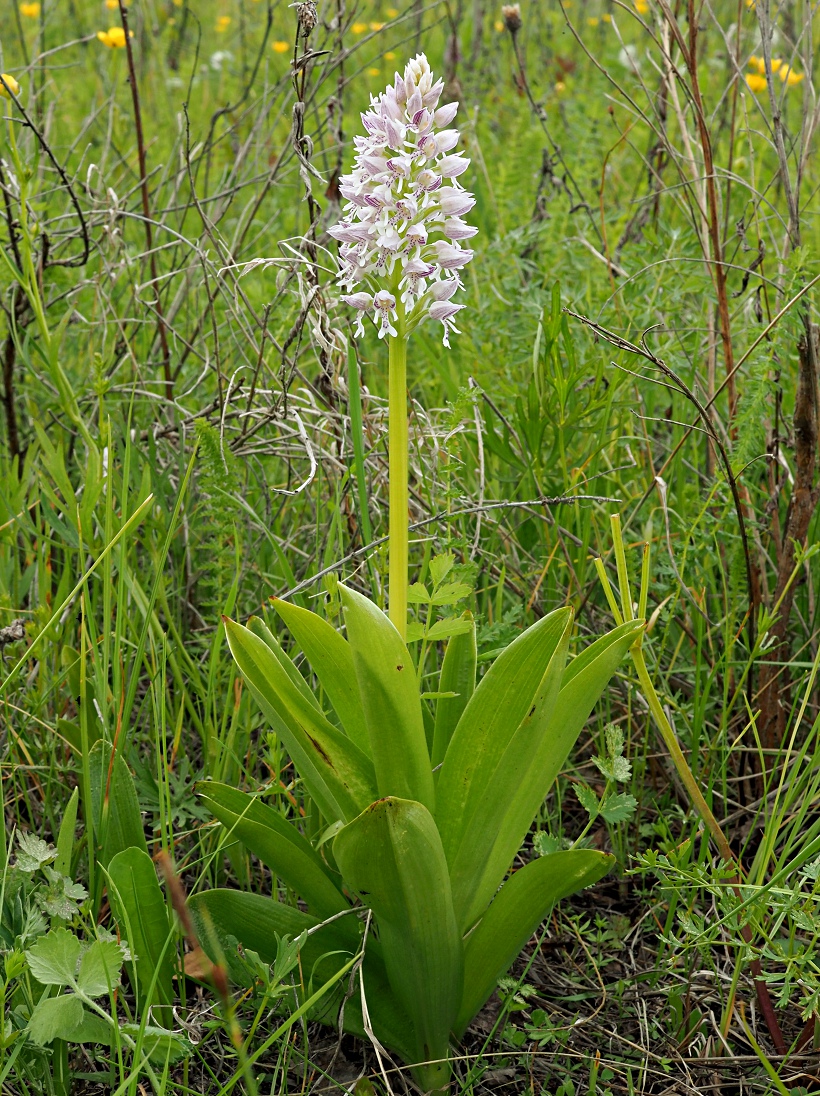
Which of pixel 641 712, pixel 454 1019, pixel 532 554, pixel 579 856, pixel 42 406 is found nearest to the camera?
pixel 579 856

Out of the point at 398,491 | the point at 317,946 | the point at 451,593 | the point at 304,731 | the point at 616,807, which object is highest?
the point at 398,491

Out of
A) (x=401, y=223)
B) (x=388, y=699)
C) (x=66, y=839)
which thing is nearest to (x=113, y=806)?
(x=66, y=839)

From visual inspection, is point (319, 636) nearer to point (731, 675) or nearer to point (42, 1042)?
point (42, 1042)

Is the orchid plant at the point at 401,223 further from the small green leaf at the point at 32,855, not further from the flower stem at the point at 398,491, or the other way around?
the small green leaf at the point at 32,855

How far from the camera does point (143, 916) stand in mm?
1319

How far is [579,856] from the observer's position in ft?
4.15

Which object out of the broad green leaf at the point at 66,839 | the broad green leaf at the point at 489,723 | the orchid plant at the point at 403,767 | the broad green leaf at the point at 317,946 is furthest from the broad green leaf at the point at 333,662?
the broad green leaf at the point at 66,839

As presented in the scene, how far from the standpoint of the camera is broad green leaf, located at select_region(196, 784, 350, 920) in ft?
4.32

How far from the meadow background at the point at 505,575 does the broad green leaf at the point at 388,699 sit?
28cm

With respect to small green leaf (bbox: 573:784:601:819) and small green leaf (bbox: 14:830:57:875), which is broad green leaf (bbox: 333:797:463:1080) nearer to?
small green leaf (bbox: 573:784:601:819)

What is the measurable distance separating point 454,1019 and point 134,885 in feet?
1.58

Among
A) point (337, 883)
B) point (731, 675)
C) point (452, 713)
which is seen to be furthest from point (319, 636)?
point (731, 675)

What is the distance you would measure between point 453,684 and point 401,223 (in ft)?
2.15

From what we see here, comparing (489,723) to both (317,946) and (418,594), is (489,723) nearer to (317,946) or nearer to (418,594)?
(418,594)
